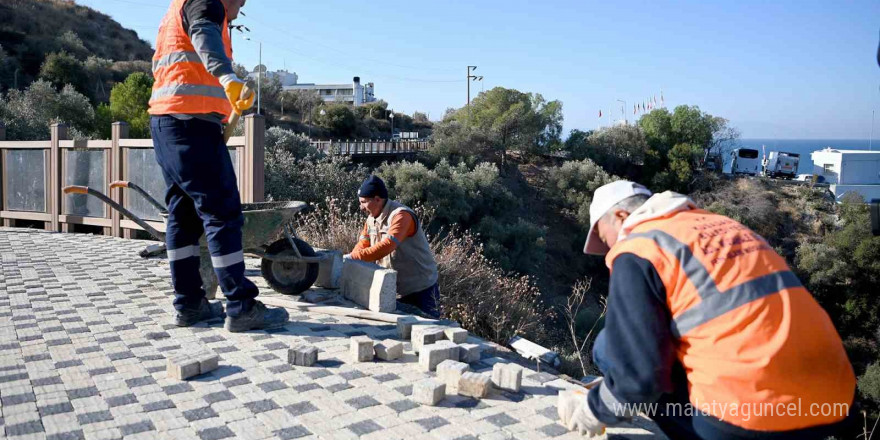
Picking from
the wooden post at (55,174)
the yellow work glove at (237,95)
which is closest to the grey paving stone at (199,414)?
the yellow work glove at (237,95)

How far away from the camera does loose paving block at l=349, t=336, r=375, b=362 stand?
3.54 meters

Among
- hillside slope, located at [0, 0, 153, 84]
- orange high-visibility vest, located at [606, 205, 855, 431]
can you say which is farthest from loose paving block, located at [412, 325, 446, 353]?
hillside slope, located at [0, 0, 153, 84]

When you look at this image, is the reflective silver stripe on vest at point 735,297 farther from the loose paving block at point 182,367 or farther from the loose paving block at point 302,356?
the loose paving block at point 182,367

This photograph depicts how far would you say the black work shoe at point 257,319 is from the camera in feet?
13.1

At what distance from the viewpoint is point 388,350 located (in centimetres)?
358

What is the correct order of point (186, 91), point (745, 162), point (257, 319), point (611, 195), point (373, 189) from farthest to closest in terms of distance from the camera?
1. point (745, 162)
2. point (373, 189)
3. point (257, 319)
4. point (186, 91)
5. point (611, 195)

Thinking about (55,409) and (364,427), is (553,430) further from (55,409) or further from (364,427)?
(55,409)

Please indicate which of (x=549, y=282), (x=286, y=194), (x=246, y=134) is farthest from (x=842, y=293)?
(x=246, y=134)

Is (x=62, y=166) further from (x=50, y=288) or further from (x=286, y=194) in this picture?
(x=286, y=194)

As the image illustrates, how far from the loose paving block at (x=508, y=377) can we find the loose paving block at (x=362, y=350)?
30.0 inches

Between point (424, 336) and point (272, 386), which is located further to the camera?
point (424, 336)

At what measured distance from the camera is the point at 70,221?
921 cm

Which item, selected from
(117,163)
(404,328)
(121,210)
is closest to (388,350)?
(404,328)

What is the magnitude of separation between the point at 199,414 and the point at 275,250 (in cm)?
A: 229
